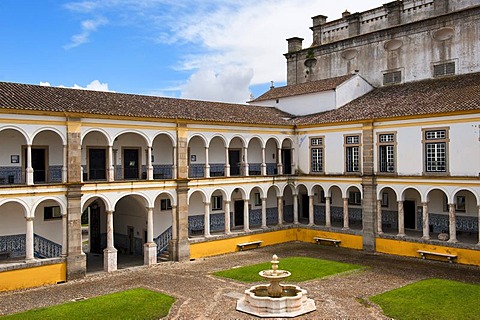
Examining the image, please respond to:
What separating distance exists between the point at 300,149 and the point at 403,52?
8.08m

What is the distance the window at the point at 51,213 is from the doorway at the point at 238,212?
9687 millimetres

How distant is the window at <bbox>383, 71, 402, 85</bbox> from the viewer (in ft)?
89.9

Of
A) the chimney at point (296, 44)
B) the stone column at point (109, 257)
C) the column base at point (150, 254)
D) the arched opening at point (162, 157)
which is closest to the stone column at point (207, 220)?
the arched opening at point (162, 157)

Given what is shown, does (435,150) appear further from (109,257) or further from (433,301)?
(109,257)

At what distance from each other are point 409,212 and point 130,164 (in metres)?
14.1

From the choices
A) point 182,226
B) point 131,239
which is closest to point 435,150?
point 182,226

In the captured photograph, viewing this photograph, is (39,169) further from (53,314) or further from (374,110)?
(374,110)

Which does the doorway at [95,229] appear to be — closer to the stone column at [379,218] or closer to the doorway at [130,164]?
the doorway at [130,164]

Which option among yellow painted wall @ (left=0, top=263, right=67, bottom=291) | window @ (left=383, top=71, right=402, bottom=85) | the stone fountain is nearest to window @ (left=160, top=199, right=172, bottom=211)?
yellow painted wall @ (left=0, top=263, right=67, bottom=291)

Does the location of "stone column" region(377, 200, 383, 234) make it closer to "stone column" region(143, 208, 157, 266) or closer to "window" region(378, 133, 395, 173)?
"window" region(378, 133, 395, 173)

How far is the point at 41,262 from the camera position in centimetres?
1753

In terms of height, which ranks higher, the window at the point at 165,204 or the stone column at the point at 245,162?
the stone column at the point at 245,162

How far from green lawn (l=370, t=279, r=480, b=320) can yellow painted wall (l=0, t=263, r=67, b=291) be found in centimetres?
1139

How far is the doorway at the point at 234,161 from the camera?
2605 cm
